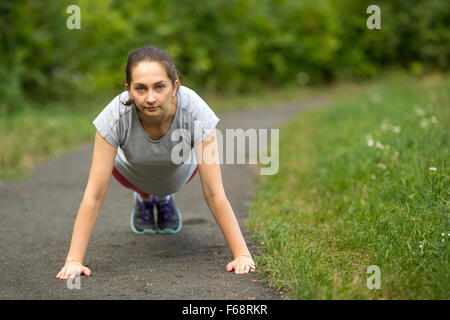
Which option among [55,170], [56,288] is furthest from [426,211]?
[55,170]

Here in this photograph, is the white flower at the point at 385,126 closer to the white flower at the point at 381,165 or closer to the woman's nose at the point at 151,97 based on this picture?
the white flower at the point at 381,165

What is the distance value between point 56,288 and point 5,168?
397 centimetres

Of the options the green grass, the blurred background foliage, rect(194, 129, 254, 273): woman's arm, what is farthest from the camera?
the blurred background foliage

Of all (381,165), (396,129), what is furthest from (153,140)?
(396,129)

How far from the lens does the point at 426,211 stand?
3408 mm

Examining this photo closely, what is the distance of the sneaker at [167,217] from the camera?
165 inches

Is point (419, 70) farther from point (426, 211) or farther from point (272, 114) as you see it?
point (426, 211)

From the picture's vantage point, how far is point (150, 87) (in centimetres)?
302

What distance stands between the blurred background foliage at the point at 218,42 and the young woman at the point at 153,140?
6.47m

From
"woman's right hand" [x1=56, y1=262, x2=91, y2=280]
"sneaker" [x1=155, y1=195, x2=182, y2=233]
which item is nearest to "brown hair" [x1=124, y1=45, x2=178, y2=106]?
"woman's right hand" [x1=56, y1=262, x2=91, y2=280]

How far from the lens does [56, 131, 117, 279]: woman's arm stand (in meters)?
3.08

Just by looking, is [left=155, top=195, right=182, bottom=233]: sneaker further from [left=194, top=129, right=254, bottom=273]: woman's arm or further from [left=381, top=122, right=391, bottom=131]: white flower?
[left=381, top=122, right=391, bottom=131]: white flower

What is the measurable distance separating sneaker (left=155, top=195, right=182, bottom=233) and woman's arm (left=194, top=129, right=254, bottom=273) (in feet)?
3.33
